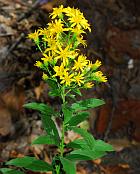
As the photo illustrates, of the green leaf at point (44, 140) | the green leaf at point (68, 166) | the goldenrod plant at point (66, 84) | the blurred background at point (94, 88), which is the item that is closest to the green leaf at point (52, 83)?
the goldenrod plant at point (66, 84)

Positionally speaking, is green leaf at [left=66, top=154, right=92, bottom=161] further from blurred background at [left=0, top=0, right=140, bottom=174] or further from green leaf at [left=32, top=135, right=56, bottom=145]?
blurred background at [left=0, top=0, right=140, bottom=174]

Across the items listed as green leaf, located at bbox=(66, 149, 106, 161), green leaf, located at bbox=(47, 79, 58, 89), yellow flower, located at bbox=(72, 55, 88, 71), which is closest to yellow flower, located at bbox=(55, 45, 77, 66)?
yellow flower, located at bbox=(72, 55, 88, 71)

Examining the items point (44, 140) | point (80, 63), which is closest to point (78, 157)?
point (44, 140)

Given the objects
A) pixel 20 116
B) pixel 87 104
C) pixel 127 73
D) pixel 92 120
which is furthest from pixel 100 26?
pixel 87 104

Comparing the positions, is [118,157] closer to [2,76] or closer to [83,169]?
[83,169]

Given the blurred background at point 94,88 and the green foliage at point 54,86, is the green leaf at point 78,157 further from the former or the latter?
the blurred background at point 94,88

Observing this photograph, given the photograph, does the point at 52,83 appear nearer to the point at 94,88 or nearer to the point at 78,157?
the point at 78,157
